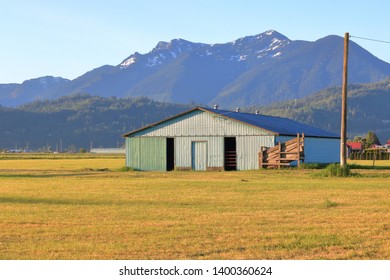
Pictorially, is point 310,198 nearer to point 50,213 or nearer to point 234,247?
point 50,213

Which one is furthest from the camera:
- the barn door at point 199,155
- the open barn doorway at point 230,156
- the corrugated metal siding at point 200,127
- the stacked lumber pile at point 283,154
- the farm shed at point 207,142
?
the barn door at point 199,155

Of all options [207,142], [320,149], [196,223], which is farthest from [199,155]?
[196,223]

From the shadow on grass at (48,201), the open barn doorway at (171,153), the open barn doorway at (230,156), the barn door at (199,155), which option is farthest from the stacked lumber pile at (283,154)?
the shadow on grass at (48,201)

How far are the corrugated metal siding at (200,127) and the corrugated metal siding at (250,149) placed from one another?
0.44 metres

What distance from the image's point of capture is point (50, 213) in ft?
70.4

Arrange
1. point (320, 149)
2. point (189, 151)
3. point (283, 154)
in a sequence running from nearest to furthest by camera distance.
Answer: point (283, 154), point (189, 151), point (320, 149)

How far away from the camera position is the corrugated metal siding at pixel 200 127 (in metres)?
Answer: 55.6

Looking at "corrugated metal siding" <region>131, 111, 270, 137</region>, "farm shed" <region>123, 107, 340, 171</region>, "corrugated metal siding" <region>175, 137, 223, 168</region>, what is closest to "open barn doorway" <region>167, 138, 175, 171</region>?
"farm shed" <region>123, 107, 340, 171</region>

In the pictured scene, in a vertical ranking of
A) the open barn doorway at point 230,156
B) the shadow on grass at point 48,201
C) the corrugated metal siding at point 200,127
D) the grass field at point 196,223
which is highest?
the corrugated metal siding at point 200,127

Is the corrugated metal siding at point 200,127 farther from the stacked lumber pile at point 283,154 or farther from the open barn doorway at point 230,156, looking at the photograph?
the stacked lumber pile at point 283,154

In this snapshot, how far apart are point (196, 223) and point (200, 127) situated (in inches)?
1518

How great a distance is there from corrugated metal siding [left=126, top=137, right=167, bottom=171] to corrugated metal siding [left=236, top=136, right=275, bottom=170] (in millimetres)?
6351

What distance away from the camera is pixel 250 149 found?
5472 centimetres

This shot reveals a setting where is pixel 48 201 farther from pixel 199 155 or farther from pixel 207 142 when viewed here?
pixel 207 142
